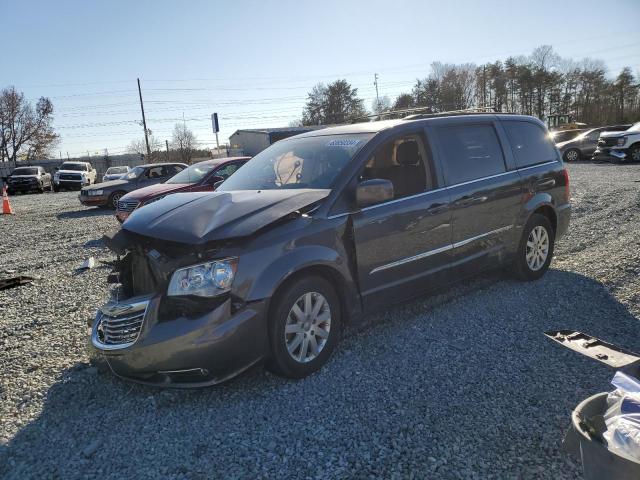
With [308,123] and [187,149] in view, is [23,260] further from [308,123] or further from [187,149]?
[308,123]

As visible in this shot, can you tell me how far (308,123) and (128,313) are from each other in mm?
67670

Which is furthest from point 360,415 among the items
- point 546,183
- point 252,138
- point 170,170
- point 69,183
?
point 252,138

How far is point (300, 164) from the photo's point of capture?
14.2 ft

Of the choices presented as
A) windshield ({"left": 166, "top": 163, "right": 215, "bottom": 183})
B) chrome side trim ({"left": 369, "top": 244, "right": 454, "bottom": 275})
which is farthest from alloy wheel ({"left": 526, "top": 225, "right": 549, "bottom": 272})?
windshield ({"left": 166, "top": 163, "right": 215, "bottom": 183})

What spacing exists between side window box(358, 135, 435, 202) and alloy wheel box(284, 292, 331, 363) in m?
1.31

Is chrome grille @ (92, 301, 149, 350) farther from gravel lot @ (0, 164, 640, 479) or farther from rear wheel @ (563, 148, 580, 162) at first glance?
rear wheel @ (563, 148, 580, 162)

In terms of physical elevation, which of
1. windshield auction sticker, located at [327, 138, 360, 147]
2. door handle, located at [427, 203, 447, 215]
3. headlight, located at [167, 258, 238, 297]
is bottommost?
headlight, located at [167, 258, 238, 297]

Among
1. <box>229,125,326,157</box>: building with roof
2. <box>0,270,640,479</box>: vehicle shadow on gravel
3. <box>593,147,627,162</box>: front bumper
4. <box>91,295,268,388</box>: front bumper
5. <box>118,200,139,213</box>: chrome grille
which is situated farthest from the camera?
<box>229,125,326,157</box>: building with roof

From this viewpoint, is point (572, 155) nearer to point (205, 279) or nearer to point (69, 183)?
point (205, 279)

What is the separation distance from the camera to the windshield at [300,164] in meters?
4.02

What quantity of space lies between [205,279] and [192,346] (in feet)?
1.37

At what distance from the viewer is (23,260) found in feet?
26.2

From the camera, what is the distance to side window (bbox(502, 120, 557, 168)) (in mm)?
5314

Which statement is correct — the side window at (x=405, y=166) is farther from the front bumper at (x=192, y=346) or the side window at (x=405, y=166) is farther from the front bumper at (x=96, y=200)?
the front bumper at (x=96, y=200)
